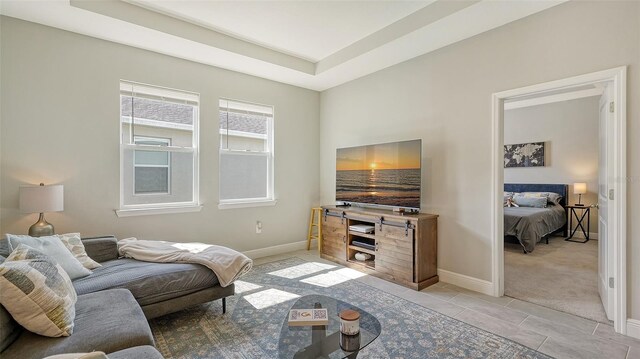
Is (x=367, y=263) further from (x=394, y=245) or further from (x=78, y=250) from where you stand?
(x=78, y=250)

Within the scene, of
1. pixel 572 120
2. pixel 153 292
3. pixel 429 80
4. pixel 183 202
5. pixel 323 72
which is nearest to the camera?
pixel 153 292

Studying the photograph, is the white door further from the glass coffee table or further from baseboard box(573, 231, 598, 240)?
baseboard box(573, 231, 598, 240)

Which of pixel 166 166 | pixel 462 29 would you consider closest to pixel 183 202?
pixel 166 166

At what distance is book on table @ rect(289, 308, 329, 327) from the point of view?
173 cm

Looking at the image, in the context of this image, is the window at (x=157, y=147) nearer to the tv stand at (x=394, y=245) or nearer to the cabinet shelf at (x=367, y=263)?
the tv stand at (x=394, y=245)

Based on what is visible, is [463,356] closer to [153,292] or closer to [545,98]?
[153,292]

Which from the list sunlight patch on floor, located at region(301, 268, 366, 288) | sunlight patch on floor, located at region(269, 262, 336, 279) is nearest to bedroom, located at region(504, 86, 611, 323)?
sunlight patch on floor, located at region(301, 268, 366, 288)

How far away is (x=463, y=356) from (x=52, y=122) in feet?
13.5

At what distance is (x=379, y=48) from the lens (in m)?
3.37

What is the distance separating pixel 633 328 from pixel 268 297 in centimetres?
292

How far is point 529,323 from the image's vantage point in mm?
2408

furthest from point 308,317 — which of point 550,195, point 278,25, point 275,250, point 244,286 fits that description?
point 550,195

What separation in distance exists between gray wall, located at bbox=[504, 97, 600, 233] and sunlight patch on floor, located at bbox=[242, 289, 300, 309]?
605 cm

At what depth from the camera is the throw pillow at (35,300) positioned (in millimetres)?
1369
